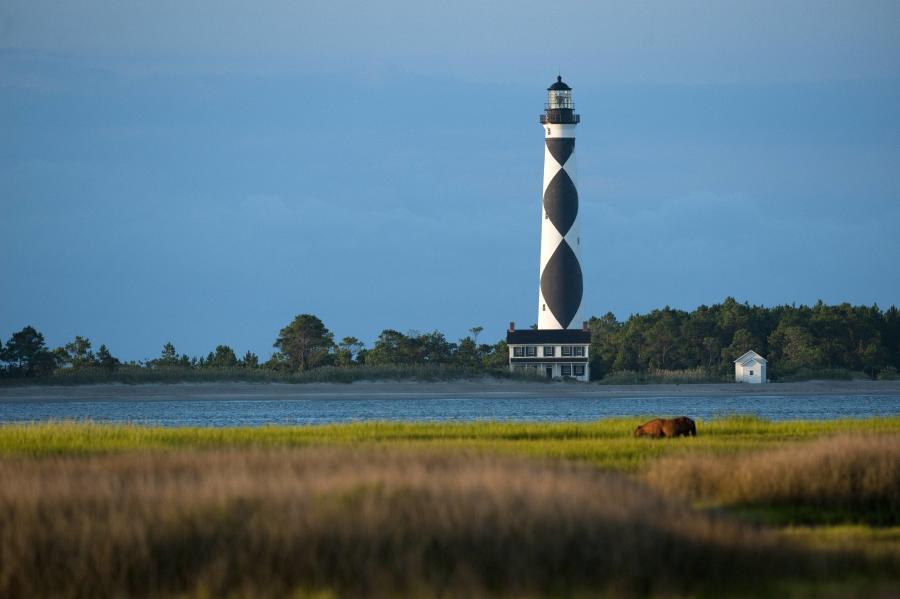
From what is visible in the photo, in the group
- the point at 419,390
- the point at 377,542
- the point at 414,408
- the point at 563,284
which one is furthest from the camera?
the point at 419,390

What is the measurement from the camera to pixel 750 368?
276 feet

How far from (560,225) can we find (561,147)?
4.52m

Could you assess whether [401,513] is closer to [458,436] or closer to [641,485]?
[641,485]

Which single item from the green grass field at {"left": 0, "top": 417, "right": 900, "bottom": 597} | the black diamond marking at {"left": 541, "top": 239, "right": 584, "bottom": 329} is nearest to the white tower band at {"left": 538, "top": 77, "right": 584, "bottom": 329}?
the black diamond marking at {"left": 541, "top": 239, "right": 584, "bottom": 329}

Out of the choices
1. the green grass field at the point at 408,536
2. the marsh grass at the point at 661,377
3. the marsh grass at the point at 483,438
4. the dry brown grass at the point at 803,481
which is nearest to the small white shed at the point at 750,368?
the marsh grass at the point at 661,377

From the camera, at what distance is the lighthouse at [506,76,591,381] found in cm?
7681

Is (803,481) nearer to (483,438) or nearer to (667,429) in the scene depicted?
(667,429)

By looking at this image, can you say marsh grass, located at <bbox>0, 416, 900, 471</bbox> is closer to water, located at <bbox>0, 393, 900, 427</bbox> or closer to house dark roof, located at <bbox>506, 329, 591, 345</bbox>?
water, located at <bbox>0, 393, 900, 427</bbox>

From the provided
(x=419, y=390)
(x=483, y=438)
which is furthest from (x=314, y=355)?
(x=483, y=438)

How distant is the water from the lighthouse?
6.34 metres

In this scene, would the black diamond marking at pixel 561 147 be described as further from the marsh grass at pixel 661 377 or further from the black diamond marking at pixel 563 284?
the marsh grass at pixel 661 377

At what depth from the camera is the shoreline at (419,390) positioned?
2813 inches

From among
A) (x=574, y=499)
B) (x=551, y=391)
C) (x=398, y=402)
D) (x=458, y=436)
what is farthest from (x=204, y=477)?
(x=551, y=391)

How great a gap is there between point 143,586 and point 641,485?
20.5 ft
